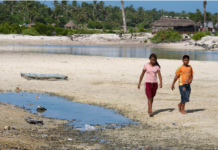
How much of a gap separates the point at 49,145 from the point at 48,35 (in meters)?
62.3

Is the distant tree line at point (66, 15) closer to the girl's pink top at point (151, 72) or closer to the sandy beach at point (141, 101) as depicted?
the sandy beach at point (141, 101)

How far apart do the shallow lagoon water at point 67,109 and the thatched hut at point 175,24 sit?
61292 mm

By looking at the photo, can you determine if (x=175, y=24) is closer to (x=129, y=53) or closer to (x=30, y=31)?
(x=30, y=31)

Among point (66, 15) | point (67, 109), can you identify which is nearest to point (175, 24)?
point (66, 15)

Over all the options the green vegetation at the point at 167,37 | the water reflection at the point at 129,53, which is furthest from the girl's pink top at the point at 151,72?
the green vegetation at the point at 167,37

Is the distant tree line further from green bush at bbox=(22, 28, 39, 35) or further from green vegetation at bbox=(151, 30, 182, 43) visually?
green vegetation at bbox=(151, 30, 182, 43)

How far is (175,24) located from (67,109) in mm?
65011

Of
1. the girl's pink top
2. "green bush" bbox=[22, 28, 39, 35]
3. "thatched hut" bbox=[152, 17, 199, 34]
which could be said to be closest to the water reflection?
the girl's pink top

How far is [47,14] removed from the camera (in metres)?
98.9

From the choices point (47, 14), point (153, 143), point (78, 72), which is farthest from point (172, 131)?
point (47, 14)

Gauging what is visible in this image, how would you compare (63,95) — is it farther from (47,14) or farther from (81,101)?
(47,14)

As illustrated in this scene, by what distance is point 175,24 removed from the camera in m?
72.6

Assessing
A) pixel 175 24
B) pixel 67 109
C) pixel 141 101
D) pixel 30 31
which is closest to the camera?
pixel 67 109

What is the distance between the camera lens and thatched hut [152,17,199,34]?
7181 centimetres
